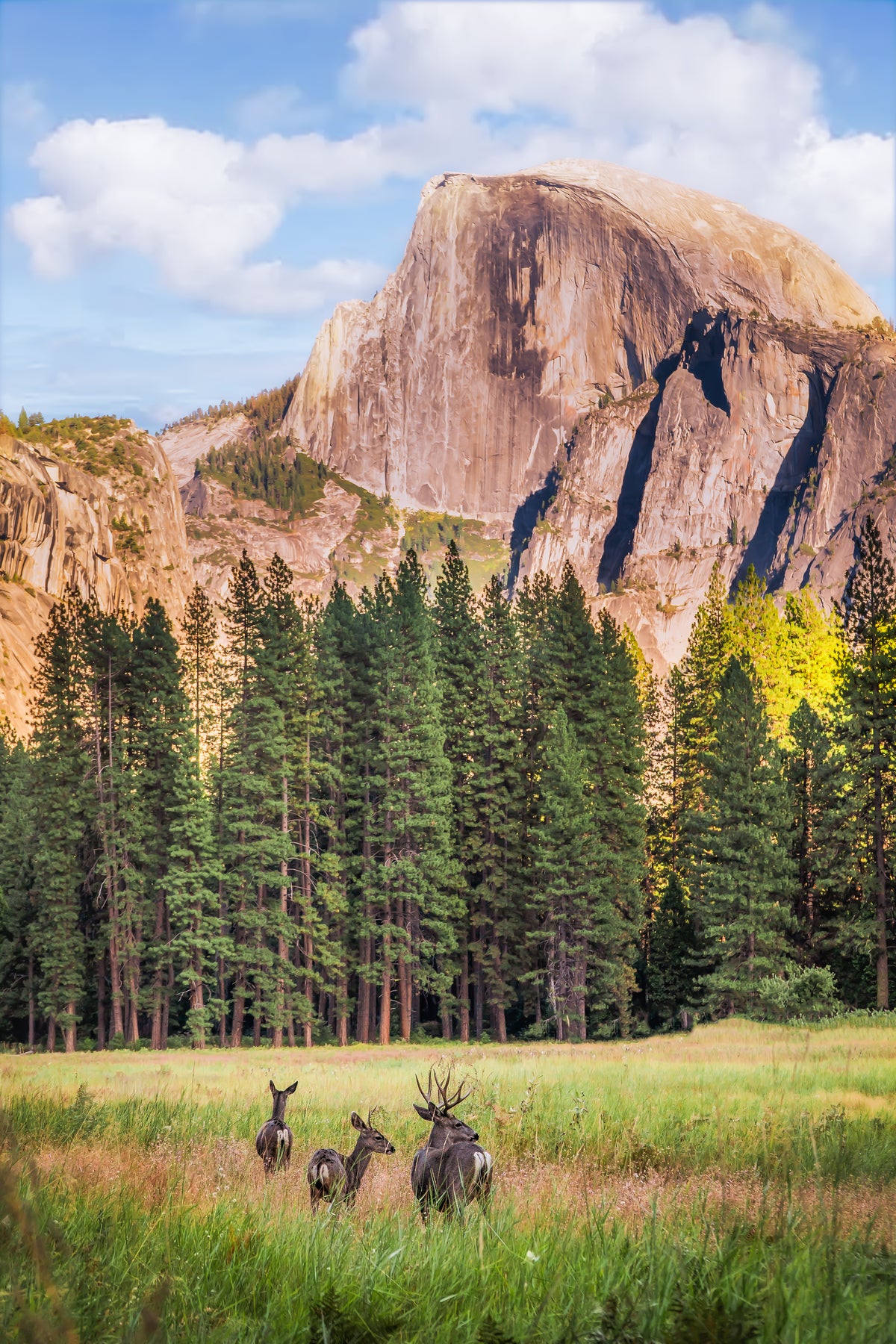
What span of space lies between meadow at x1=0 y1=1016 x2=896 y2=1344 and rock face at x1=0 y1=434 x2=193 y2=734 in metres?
94.3

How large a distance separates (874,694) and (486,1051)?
57.1ft

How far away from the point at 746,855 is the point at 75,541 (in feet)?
416

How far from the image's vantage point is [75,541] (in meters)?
145

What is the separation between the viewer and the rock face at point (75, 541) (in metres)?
115

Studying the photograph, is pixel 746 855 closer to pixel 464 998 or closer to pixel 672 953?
pixel 672 953

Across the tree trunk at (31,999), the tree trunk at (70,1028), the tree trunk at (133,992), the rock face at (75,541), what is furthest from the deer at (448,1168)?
the rock face at (75,541)

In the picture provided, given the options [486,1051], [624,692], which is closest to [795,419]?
[624,692]

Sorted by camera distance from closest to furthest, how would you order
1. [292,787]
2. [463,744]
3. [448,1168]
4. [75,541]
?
[448,1168]
[292,787]
[463,744]
[75,541]

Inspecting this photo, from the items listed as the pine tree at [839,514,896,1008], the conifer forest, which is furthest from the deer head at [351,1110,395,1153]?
the conifer forest

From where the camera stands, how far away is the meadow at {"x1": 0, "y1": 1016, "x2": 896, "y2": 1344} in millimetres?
3664

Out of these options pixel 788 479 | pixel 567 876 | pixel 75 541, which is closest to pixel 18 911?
pixel 567 876

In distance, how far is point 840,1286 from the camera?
4.02 metres

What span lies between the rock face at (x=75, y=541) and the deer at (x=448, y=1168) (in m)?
98.0

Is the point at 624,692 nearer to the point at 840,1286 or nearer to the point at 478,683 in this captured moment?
the point at 478,683
